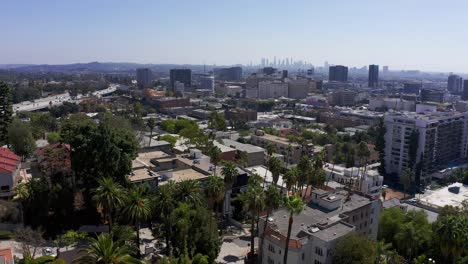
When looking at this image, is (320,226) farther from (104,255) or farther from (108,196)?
(104,255)

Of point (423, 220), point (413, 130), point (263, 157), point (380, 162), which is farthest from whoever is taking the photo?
point (380, 162)

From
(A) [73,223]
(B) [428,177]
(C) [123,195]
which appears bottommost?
(B) [428,177]

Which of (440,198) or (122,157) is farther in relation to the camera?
(440,198)

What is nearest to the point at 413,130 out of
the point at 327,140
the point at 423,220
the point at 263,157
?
the point at 327,140

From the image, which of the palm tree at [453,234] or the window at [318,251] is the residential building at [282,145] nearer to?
the window at [318,251]

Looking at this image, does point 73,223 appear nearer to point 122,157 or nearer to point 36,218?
point 36,218

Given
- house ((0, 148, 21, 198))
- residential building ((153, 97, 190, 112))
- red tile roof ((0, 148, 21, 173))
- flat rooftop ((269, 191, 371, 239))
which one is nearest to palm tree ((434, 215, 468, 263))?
flat rooftop ((269, 191, 371, 239))

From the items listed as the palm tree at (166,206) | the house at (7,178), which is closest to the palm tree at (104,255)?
the palm tree at (166,206)
